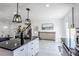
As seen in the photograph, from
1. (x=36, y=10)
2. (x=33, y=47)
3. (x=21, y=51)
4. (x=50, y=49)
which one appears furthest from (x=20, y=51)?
(x=36, y=10)

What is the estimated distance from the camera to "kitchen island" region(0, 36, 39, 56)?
1.85 m

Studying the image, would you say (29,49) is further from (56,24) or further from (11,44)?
(56,24)

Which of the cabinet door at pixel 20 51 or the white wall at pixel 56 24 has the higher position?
the white wall at pixel 56 24

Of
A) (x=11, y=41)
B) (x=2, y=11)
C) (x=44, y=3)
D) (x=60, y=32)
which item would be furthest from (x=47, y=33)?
(x=2, y=11)

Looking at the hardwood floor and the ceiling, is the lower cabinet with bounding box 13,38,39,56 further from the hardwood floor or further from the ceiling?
the ceiling

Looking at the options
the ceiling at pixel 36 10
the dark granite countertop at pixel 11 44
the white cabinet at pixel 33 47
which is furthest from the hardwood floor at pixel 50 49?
the ceiling at pixel 36 10

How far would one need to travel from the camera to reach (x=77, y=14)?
2.00 metres

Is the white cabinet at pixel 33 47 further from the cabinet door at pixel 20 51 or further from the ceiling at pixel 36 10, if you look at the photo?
the ceiling at pixel 36 10

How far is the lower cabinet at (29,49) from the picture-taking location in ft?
6.30

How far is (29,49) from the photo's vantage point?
2076 mm

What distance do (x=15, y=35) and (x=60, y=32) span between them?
36.8 inches

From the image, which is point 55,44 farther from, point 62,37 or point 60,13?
point 60,13

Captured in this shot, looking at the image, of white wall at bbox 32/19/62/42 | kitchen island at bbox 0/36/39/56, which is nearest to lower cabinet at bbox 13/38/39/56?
kitchen island at bbox 0/36/39/56

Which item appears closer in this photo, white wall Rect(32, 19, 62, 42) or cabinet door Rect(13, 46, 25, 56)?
cabinet door Rect(13, 46, 25, 56)
